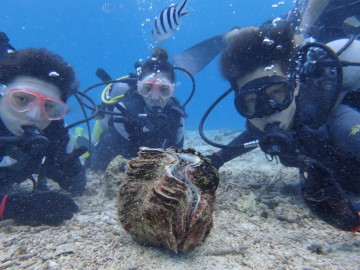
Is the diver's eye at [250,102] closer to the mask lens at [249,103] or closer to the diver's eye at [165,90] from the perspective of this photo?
the mask lens at [249,103]

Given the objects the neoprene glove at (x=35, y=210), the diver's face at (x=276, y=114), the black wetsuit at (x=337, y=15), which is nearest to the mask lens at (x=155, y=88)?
the diver's face at (x=276, y=114)

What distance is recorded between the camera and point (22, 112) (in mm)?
3561

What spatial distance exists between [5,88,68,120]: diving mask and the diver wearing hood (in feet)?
9.90

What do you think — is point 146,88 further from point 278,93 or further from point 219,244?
point 219,244

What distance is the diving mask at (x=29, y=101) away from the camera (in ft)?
11.6

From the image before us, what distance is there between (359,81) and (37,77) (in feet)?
16.2

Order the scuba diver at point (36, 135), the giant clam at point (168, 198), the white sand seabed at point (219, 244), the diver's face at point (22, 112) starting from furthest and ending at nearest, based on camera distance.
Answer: the diver's face at point (22, 112) → the scuba diver at point (36, 135) → the white sand seabed at point (219, 244) → the giant clam at point (168, 198)

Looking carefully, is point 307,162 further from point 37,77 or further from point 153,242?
point 37,77

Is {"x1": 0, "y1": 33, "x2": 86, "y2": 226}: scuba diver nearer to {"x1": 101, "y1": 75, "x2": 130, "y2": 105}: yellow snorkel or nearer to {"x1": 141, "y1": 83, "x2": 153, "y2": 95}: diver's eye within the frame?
{"x1": 141, "y1": 83, "x2": 153, "y2": 95}: diver's eye

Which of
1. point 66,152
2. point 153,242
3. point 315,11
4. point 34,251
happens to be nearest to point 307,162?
point 153,242

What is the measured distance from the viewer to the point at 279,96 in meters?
3.50

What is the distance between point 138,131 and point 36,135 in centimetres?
226

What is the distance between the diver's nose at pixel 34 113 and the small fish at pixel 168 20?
376 cm

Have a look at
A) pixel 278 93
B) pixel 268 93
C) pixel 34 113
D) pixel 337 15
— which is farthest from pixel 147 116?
pixel 337 15
